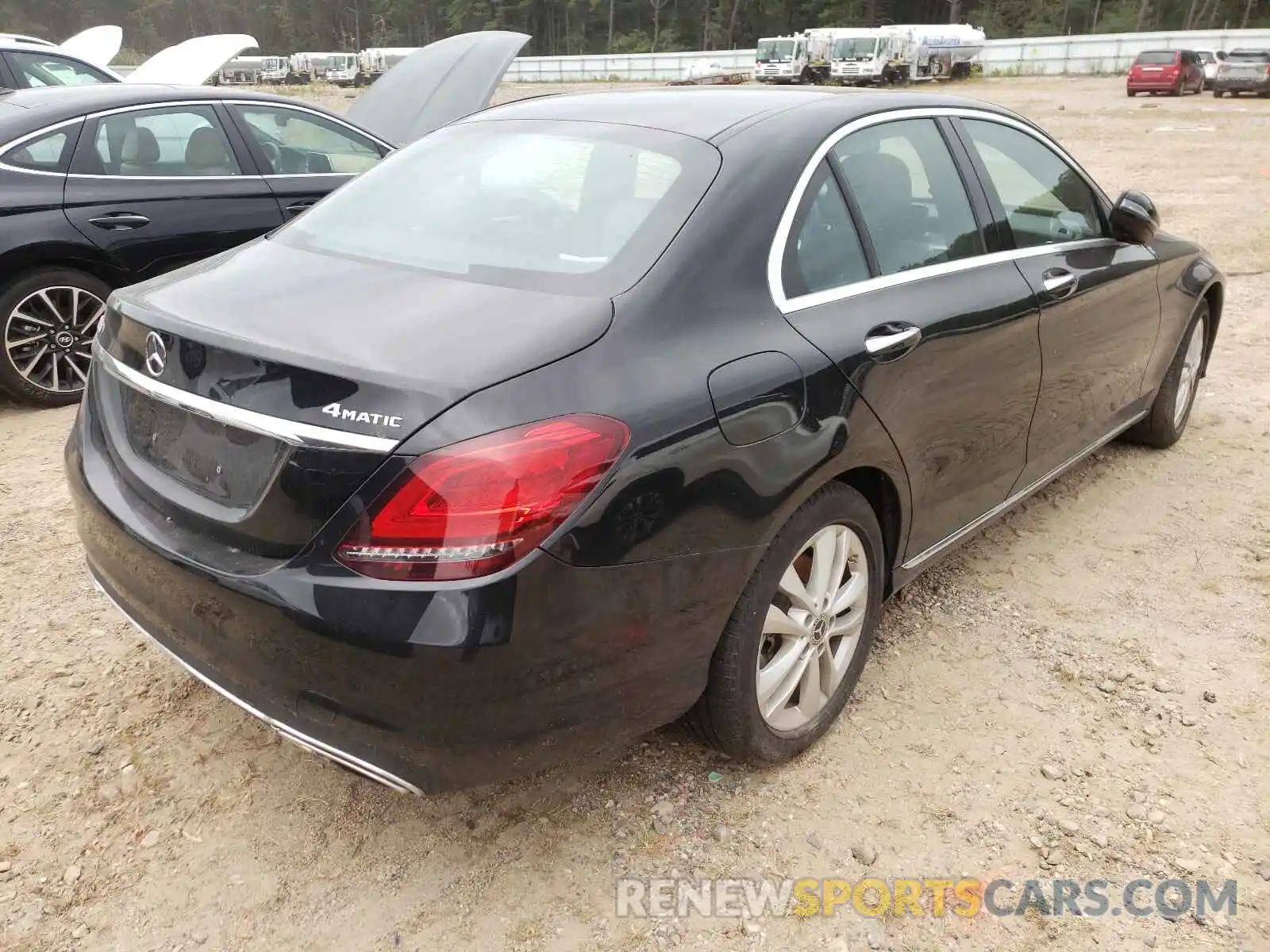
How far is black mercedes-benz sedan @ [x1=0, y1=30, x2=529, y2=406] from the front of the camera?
494cm

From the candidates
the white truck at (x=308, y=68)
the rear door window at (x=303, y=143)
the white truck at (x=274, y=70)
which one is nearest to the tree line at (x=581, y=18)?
the white truck at (x=274, y=70)

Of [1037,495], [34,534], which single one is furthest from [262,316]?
[1037,495]

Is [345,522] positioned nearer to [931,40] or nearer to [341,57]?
[931,40]

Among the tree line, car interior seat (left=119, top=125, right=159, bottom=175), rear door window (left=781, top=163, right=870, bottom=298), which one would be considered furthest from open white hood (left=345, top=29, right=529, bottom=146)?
the tree line

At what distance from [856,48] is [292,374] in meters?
41.6

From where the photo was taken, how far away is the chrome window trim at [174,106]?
499 cm

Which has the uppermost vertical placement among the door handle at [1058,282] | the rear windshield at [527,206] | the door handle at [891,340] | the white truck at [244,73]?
the rear windshield at [527,206]

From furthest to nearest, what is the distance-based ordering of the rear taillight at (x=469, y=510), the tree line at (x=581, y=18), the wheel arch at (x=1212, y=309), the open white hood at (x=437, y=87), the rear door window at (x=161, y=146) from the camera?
the tree line at (x=581, y=18) → the open white hood at (x=437, y=87) → the rear door window at (x=161, y=146) → the wheel arch at (x=1212, y=309) → the rear taillight at (x=469, y=510)

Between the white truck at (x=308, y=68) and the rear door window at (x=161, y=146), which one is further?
the white truck at (x=308, y=68)

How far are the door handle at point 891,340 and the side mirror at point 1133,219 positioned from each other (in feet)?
5.32

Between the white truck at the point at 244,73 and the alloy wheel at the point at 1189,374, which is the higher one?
the alloy wheel at the point at 1189,374

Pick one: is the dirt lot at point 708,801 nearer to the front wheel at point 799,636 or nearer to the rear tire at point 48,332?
the front wheel at point 799,636

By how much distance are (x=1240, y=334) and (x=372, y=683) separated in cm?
666

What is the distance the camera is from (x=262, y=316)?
6.87ft
